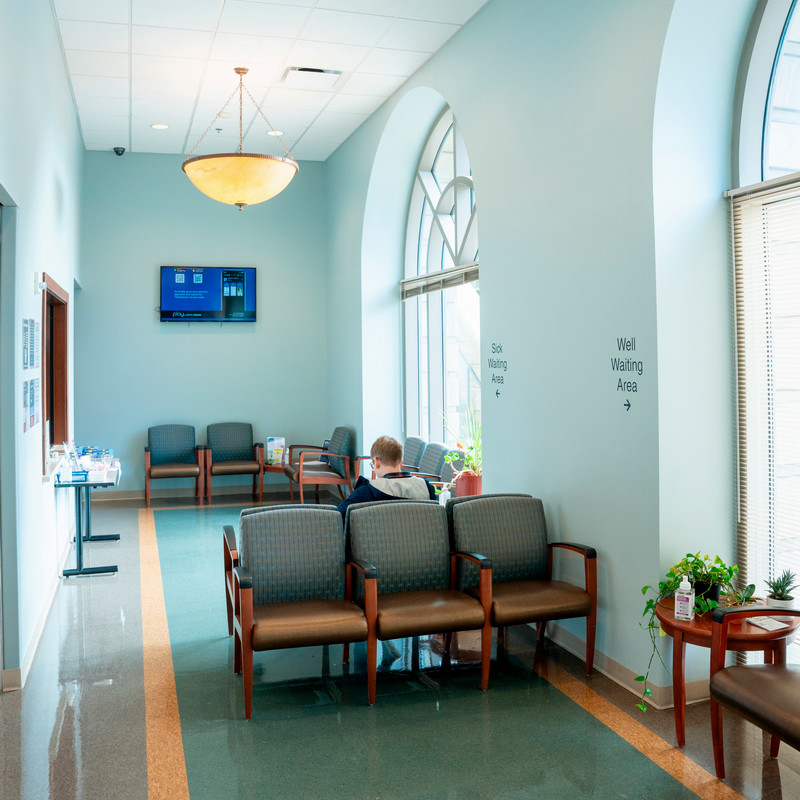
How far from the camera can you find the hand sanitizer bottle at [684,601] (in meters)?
3.54

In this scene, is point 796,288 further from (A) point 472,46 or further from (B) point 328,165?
(B) point 328,165

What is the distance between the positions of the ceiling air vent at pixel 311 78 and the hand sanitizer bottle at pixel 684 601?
5.19 meters

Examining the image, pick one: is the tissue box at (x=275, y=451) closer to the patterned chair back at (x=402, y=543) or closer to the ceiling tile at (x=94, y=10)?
the ceiling tile at (x=94, y=10)

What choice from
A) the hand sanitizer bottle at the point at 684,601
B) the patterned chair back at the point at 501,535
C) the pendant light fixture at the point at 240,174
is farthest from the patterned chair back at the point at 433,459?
the hand sanitizer bottle at the point at 684,601

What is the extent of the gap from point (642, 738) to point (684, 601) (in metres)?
0.64

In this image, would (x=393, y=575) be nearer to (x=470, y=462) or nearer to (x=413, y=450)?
(x=470, y=462)

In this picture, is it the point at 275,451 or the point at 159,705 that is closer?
the point at 159,705

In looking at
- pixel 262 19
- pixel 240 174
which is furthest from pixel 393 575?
pixel 262 19

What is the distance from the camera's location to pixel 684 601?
3.54m

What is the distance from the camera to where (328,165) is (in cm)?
1033

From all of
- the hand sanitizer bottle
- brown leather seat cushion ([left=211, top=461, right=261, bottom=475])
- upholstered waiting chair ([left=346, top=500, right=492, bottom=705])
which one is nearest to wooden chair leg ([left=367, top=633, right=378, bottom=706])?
upholstered waiting chair ([left=346, top=500, right=492, bottom=705])

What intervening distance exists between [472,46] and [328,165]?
4775 mm

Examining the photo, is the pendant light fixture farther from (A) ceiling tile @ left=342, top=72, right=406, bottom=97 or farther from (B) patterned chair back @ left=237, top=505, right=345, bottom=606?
(B) patterned chair back @ left=237, top=505, right=345, bottom=606

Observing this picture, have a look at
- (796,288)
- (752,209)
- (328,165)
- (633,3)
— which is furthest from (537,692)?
(328,165)
